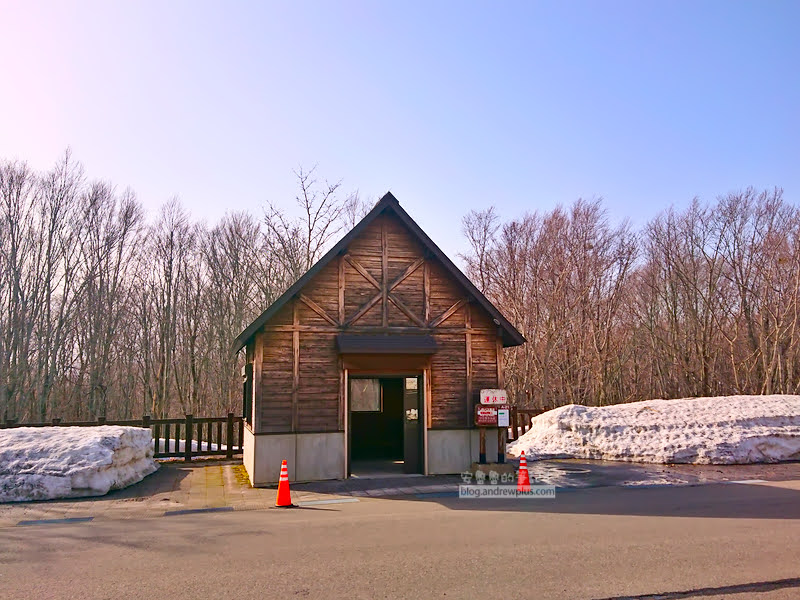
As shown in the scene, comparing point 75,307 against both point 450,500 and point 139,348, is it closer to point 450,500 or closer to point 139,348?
point 139,348

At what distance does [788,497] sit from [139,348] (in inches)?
1408

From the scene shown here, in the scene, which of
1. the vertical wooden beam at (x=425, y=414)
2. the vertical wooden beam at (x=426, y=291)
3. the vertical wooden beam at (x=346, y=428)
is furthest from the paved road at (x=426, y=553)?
the vertical wooden beam at (x=426, y=291)

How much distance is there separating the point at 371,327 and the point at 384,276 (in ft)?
4.41

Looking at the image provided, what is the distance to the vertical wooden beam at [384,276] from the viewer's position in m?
14.5

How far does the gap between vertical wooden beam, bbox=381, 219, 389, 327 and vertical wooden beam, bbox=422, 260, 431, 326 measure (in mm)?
954

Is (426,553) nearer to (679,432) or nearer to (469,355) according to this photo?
(469,355)

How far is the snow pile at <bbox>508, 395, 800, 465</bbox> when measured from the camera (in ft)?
52.6

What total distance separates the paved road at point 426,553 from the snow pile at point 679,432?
5954 millimetres

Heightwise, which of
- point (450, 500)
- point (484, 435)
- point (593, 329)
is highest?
point (593, 329)

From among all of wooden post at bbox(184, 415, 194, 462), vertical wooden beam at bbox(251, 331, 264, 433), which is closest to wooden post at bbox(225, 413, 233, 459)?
wooden post at bbox(184, 415, 194, 462)

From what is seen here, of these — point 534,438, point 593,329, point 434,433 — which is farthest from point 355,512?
point 593,329

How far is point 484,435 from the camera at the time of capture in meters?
14.2

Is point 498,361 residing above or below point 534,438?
above

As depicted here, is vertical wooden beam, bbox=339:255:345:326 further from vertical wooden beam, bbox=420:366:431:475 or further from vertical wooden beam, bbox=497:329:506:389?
vertical wooden beam, bbox=497:329:506:389
